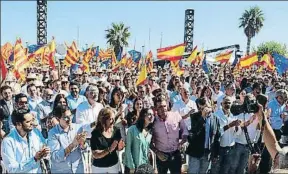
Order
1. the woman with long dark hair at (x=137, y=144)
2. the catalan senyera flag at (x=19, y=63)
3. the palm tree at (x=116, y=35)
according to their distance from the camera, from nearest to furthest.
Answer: the woman with long dark hair at (x=137, y=144) → the catalan senyera flag at (x=19, y=63) → the palm tree at (x=116, y=35)

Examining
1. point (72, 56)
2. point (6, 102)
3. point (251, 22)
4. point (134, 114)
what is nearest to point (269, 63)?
point (72, 56)

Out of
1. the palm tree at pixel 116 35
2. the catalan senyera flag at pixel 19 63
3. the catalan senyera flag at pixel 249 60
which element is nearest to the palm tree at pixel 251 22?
the palm tree at pixel 116 35

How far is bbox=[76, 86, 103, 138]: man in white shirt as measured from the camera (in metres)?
5.93

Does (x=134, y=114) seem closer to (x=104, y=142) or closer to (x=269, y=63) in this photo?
(x=104, y=142)

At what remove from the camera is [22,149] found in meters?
4.00

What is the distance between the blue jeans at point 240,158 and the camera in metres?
6.04

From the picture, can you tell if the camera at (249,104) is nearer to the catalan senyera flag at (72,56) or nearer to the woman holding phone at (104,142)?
the woman holding phone at (104,142)

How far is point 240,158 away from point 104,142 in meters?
2.35

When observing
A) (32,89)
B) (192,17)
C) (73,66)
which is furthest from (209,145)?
(192,17)

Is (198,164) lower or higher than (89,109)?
lower

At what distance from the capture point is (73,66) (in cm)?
1509

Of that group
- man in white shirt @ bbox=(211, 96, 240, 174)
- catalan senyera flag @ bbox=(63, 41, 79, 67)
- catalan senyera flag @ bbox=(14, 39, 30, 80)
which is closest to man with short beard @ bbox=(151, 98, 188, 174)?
man in white shirt @ bbox=(211, 96, 240, 174)

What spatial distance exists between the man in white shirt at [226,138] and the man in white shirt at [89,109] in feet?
5.45

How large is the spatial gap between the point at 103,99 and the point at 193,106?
145 cm
